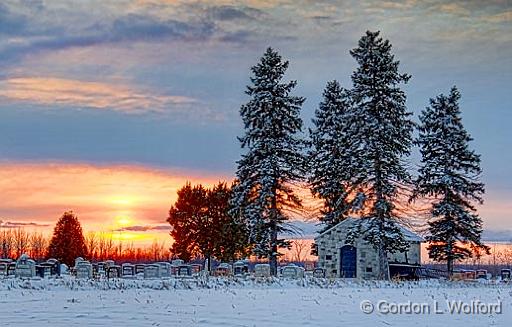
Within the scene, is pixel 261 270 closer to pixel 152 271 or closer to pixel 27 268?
pixel 152 271

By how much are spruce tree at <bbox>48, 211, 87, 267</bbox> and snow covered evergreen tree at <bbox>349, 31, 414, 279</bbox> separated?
93.9 feet

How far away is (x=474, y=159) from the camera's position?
48.9m

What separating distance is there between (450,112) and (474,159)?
3723 mm

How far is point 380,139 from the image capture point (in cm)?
4359

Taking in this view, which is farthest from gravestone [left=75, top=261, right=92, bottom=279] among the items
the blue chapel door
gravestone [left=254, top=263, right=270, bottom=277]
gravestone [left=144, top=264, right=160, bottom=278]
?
the blue chapel door

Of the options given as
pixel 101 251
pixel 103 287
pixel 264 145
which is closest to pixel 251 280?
pixel 103 287

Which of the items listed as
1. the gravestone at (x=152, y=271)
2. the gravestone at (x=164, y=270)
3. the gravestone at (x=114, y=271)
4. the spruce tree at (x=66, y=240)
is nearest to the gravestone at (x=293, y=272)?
the gravestone at (x=164, y=270)

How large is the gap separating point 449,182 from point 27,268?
93.1ft

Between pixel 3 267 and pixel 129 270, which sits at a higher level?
pixel 3 267

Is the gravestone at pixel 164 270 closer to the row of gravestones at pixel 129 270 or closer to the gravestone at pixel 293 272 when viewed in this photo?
the row of gravestones at pixel 129 270

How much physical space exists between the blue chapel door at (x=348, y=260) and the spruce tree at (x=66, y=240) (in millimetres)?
25114

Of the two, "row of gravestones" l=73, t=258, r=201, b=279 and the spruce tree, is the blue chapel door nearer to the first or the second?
"row of gravestones" l=73, t=258, r=201, b=279

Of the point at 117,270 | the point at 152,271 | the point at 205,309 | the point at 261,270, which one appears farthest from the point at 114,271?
the point at 205,309

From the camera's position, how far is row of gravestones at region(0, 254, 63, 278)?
1435 inches
